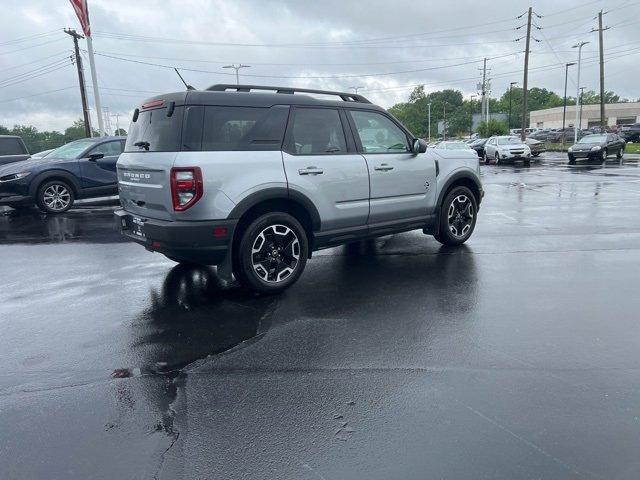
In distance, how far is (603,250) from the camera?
7039 mm

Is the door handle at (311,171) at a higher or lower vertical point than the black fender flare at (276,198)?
higher

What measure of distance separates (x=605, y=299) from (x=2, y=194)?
11834 mm

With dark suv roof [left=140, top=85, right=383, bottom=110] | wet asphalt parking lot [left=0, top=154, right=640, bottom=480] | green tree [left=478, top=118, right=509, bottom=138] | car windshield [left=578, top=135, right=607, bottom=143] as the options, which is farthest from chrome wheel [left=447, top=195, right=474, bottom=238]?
green tree [left=478, top=118, right=509, bottom=138]

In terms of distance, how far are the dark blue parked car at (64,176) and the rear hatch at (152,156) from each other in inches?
273

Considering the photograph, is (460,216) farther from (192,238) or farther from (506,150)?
(506,150)

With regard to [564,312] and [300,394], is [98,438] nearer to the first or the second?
[300,394]

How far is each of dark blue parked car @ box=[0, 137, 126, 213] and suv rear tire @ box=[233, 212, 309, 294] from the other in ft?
26.8

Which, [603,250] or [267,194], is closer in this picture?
[267,194]

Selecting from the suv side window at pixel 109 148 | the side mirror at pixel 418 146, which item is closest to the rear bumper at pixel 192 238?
the side mirror at pixel 418 146

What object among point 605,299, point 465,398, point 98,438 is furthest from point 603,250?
point 98,438

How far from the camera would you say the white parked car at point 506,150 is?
2853 cm

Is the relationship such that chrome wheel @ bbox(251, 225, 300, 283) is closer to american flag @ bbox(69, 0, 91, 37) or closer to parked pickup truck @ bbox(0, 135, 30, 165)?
parked pickup truck @ bbox(0, 135, 30, 165)

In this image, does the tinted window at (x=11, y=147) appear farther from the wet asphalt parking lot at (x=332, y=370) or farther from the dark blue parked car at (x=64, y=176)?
the wet asphalt parking lot at (x=332, y=370)

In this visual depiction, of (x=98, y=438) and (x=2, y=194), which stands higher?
(x=2, y=194)
